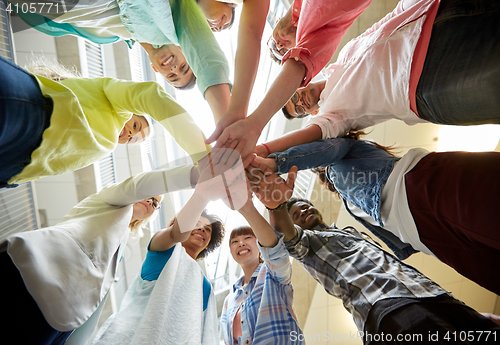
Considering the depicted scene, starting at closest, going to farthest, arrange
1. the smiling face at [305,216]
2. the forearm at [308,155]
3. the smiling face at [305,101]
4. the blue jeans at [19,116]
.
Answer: the blue jeans at [19,116], the forearm at [308,155], the smiling face at [305,101], the smiling face at [305,216]

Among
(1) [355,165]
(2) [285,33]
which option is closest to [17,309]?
(1) [355,165]

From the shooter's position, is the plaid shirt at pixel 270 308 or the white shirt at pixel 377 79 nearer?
Result: the white shirt at pixel 377 79

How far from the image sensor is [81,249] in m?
0.41

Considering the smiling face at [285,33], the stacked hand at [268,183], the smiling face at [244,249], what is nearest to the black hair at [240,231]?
the smiling face at [244,249]

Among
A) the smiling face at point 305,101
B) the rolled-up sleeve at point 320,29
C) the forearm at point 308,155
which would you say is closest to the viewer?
the rolled-up sleeve at point 320,29

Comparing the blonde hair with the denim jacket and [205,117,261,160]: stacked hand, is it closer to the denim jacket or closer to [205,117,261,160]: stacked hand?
[205,117,261,160]: stacked hand

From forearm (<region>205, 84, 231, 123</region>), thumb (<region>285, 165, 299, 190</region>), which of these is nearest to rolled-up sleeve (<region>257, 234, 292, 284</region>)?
thumb (<region>285, 165, 299, 190</region>)

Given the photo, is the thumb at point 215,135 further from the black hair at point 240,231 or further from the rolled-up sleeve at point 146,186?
the black hair at point 240,231

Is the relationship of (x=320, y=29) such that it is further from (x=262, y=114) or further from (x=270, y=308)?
(x=270, y=308)

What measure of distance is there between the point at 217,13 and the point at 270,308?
0.86 meters

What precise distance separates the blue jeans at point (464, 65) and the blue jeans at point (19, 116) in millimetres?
632

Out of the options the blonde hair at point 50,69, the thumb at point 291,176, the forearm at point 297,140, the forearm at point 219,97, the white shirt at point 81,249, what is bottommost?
the white shirt at point 81,249

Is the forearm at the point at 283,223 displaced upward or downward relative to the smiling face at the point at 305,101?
downward

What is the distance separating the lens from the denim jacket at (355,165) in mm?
506
